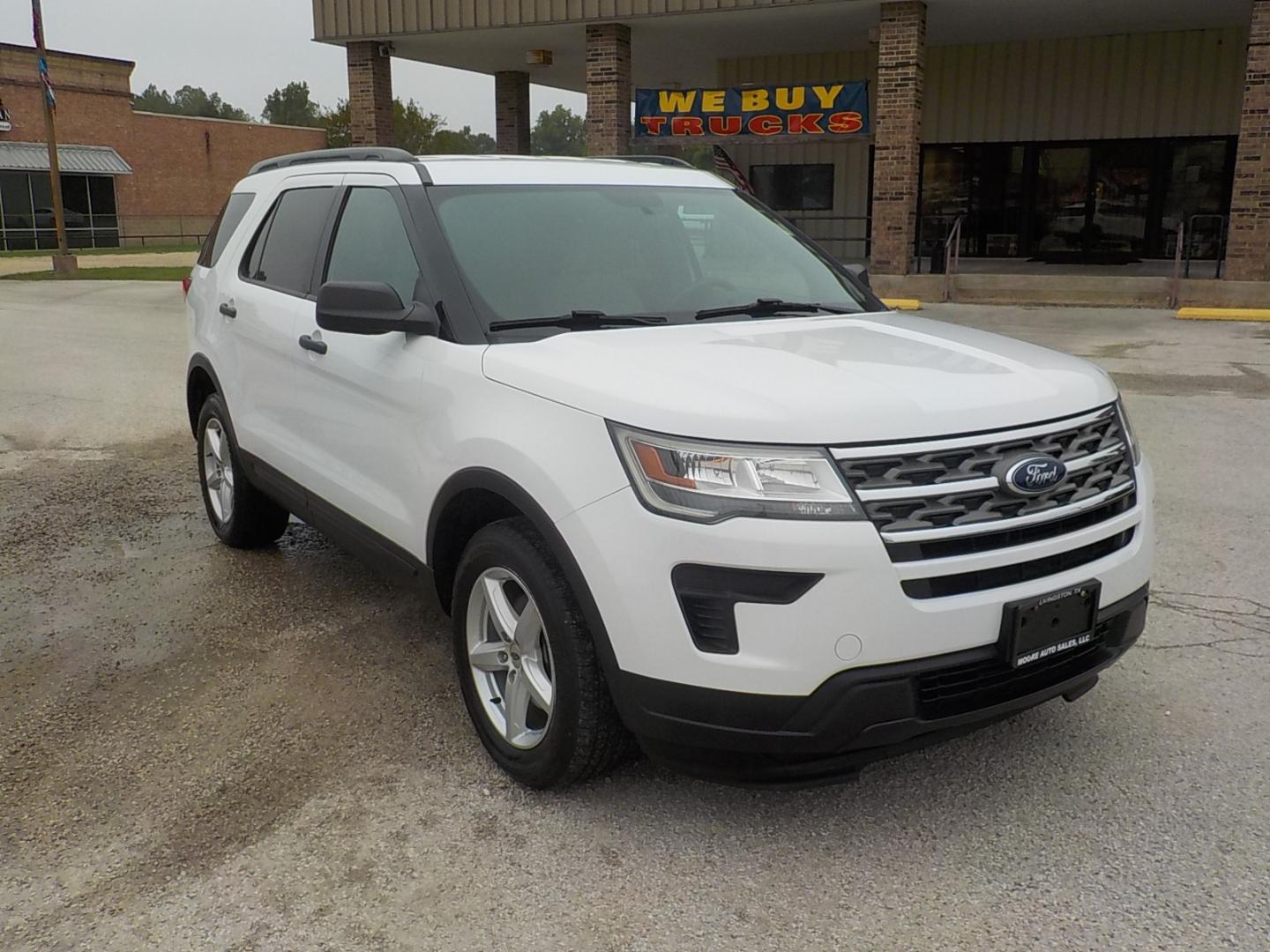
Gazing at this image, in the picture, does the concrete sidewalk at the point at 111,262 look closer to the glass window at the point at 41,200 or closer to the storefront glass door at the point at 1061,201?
the glass window at the point at 41,200

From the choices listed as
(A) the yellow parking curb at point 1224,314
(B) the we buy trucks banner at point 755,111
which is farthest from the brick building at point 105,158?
(A) the yellow parking curb at point 1224,314

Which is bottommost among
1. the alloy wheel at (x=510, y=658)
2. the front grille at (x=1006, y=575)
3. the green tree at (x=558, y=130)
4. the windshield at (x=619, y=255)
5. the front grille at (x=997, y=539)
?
the alloy wheel at (x=510, y=658)

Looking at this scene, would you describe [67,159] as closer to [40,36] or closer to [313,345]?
[40,36]

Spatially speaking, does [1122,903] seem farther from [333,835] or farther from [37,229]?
[37,229]

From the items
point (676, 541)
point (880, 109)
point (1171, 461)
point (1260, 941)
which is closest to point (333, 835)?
point (676, 541)

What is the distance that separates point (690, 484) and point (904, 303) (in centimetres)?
1576

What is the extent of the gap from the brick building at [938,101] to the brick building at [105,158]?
25.1m

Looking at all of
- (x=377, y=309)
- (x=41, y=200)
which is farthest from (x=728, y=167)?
(x=41, y=200)

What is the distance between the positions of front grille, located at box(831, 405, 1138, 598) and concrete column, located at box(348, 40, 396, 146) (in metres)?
20.5

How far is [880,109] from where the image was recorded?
1808 centimetres

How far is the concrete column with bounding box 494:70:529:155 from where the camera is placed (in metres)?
24.7

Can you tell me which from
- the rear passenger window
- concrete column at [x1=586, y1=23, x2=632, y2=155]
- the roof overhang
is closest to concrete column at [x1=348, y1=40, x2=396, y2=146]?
the roof overhang

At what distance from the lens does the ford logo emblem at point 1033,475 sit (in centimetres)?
286

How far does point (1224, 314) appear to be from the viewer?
15.7m
